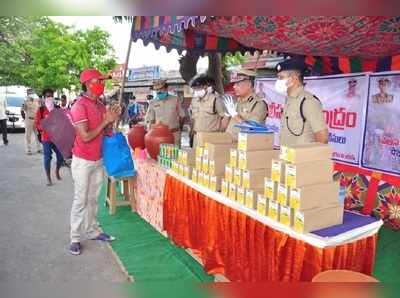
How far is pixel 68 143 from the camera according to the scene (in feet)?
11.7

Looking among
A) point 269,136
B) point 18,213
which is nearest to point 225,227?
point 269,136

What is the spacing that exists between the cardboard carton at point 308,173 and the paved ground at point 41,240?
126cm

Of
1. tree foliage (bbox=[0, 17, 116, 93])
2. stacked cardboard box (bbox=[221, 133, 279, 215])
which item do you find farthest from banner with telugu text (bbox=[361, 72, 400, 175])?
tree foliage (bbox=[0, 17, 116, 93])

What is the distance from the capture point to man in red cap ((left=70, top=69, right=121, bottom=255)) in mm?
3037

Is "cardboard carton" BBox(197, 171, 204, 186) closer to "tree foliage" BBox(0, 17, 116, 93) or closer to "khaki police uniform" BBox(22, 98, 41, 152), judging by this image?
"khaki police uniform" BBox(22, 98, 41, 152)

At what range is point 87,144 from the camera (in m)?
3.15

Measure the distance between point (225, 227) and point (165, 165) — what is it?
1.33m

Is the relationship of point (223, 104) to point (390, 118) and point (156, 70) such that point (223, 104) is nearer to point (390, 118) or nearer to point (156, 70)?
point (390, 118)

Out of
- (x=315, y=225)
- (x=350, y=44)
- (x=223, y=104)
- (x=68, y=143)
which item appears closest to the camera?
(x=315, y=225)

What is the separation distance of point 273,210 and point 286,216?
0.11m

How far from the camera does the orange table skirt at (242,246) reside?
1.89 m

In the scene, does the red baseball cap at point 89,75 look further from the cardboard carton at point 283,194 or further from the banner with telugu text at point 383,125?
the banner with telugu text at point 383,125

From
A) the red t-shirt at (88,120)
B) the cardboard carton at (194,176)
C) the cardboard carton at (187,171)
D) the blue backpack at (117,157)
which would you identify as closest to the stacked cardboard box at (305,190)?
the cardboard carton at (194,176)

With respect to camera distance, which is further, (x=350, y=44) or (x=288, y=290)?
(x=350, y=44)
